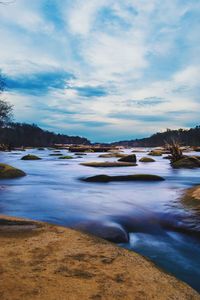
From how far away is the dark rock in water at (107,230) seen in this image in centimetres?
474

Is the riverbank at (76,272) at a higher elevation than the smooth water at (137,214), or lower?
higher

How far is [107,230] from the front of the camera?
5.04 meters

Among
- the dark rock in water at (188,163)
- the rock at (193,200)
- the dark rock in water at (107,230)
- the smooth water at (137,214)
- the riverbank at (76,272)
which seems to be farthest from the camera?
the dark rock in water at (188,163)

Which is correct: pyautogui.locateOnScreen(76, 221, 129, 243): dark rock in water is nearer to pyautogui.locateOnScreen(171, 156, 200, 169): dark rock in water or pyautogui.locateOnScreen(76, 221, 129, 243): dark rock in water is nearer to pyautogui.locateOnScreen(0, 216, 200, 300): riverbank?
pyautogui.locateOnScreen(0, 216, 200, 300): riverbank

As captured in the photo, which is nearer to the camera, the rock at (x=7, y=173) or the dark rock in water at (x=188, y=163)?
the rock at (x=7, y=173)

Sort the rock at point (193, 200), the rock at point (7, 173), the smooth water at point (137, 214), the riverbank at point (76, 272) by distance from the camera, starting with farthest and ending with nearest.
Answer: the rock at point (7, 173) < the rock at point (193, 200) < the smooth water at point (137, 214) < the riverbank at point (76, 272)

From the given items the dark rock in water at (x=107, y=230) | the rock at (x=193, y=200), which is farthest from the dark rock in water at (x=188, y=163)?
the dark rock in water at (x=107, y=230)

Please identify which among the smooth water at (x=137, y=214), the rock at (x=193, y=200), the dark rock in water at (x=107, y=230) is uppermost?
the rock at (x=193, y=200)

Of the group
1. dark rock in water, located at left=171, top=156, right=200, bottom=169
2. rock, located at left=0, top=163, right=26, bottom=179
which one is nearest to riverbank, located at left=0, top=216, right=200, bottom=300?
rock, located at left=0, top=163, right=26, bottom=179

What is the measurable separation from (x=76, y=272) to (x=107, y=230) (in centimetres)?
217

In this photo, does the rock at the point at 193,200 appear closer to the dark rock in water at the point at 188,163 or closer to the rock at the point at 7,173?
the rock at the point at 7,173

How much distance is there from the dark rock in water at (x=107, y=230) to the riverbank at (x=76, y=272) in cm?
74

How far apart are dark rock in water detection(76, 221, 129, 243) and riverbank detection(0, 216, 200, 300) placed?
0.74m

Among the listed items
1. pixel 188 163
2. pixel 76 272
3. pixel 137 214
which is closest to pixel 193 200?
pixel 137 214
